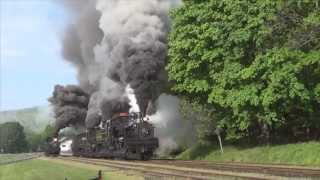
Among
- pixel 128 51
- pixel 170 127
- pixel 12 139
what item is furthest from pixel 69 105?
pixel 12 139

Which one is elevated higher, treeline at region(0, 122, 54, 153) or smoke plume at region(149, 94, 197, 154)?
treeline at region(0, 122, 54, 153)

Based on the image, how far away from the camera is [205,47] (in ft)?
135

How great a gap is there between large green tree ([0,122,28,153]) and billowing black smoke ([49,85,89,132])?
2083 inches

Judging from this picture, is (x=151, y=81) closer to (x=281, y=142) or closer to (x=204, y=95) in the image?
(x=204, y=95)

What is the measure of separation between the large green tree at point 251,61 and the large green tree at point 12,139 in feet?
311

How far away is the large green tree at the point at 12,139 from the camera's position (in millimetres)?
138875

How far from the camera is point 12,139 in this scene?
14562cm

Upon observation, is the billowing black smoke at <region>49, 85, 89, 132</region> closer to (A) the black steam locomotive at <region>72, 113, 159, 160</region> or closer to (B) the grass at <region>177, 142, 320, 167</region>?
(A) the black steam locomotive at <region>72, 113, 159, 160</region>

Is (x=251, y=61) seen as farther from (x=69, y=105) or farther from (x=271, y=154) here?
(x=69, y=105)

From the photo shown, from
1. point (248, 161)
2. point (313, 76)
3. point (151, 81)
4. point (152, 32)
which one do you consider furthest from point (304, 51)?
point (152, 32)

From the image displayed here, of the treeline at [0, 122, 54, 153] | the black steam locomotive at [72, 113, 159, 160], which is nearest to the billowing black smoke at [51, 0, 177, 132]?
the black steam locomotive at [72, 113, 159, 160]

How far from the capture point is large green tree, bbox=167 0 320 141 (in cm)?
3478

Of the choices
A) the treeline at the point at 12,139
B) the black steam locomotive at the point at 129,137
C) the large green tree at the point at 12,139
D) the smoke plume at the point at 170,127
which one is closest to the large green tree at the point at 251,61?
the black steam locomotive at the point at 129,137

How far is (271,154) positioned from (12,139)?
117 metres
